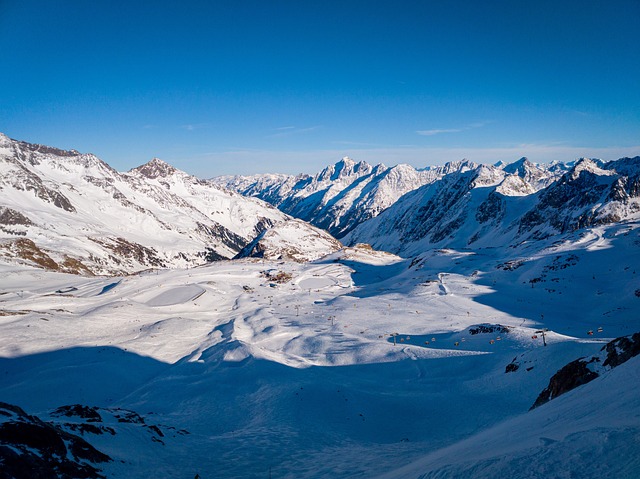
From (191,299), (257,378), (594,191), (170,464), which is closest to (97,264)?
(191,299)

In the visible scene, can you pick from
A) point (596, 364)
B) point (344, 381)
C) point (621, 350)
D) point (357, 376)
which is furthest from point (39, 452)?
point (357, 376)

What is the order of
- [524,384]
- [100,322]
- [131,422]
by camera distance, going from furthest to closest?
[100,322], [524,384], [131,422]

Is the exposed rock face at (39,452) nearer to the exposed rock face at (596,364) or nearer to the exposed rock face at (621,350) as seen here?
the exposed rock face at (596,364)

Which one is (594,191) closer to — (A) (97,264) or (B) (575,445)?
(B) (575,445)

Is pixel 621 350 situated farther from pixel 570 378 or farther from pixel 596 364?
pixel 570 378

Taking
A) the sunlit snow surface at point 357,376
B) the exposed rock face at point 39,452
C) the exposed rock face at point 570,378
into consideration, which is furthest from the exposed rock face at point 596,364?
the exposed rock face at point 39,452

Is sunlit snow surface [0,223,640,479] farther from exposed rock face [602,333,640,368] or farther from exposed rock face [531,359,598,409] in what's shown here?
exposed rock face [602,333,640,368]

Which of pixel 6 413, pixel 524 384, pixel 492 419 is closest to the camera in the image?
pixel 6 413

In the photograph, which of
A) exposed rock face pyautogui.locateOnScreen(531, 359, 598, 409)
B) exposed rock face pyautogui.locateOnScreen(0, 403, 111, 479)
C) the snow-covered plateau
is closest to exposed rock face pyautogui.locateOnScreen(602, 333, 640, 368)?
the snow-covered plateau
